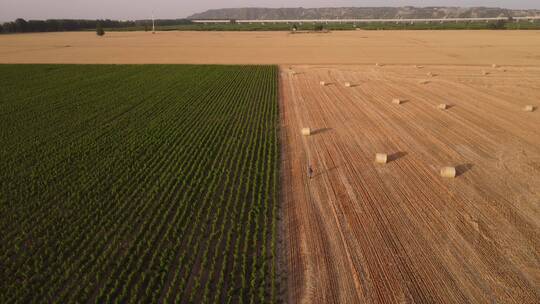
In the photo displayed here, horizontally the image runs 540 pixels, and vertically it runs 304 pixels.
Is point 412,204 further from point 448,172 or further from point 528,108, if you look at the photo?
point 528,108

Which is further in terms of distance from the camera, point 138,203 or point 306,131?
point 306,131

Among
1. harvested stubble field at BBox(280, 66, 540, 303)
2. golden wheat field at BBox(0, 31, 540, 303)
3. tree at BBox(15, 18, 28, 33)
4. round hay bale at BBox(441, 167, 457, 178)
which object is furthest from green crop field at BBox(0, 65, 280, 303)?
tree at BBox(15, 18, 28, 33)

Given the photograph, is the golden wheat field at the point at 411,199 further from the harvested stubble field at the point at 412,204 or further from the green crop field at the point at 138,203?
the green crop field at the point at 138,203

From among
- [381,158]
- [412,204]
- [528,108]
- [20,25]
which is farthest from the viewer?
[20,25]

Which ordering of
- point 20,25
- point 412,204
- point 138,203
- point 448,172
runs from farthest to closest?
point 20,25 → point 448,172 → point 138,203 → point 412,204

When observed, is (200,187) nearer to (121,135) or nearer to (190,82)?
(121,135)

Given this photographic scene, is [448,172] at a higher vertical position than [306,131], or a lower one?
lower

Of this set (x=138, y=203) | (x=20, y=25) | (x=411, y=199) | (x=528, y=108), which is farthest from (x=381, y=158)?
(x=20, y=25)

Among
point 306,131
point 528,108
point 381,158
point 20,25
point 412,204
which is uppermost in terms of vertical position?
point 20,25

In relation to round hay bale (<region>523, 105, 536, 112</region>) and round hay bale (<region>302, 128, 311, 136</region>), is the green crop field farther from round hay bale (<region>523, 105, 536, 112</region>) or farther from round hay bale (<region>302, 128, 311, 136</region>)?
round hay bale (<region>523, 105, 536, 112</region>)
